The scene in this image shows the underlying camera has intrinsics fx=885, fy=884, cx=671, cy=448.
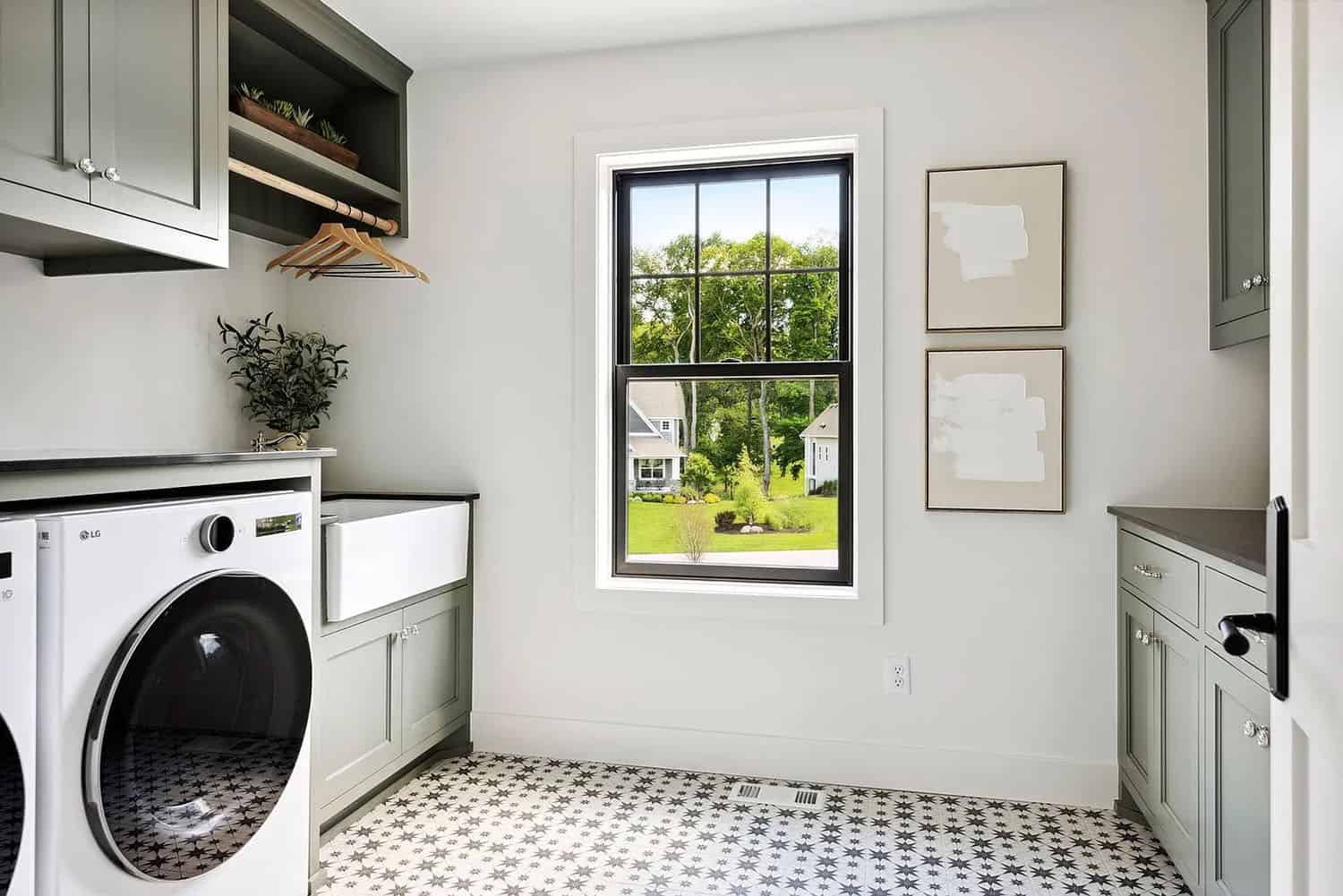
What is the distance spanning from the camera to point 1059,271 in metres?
2.66

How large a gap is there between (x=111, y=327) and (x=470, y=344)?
109 centimetres

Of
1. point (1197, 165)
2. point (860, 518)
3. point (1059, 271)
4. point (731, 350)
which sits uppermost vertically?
point (1197, 165)

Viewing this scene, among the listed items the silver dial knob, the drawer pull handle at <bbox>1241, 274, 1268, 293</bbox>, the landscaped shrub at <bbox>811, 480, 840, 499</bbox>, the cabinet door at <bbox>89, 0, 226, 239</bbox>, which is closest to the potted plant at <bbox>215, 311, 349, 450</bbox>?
the cabinet door at <bbox>89, 0, 226, 239</bbox>

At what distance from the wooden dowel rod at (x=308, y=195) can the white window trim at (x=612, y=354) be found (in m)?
0.68

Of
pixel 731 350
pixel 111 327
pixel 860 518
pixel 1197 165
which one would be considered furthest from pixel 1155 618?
pixel 111 327

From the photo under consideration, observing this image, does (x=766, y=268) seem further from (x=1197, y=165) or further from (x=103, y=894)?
(x=103, y=894)

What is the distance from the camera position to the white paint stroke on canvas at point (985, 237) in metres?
2.69

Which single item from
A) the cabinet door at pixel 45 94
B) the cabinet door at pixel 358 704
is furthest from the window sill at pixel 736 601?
the cabinet door at pixel 45 94

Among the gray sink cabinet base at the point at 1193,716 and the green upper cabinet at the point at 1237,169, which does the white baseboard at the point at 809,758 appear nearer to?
the gray sink cabinet base at the point at 1193,716

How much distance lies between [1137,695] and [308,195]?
283 centimetres

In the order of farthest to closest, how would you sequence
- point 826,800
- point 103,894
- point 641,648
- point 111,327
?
1. point 641,648
2. point 826,800
3. point 111,327
4. point 103,894

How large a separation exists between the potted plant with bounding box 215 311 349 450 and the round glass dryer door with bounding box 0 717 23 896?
1.61 metres

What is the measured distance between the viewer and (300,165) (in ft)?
9.04

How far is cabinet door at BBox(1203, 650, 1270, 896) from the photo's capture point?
1.57m
